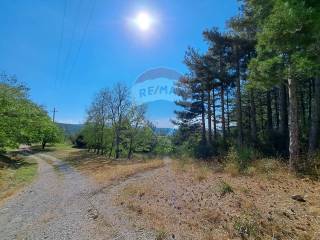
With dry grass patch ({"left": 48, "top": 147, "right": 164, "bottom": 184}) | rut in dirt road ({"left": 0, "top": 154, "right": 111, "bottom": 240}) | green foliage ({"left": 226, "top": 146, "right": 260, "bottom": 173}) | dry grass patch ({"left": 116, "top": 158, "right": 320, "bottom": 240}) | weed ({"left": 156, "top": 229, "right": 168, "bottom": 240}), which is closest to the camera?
dry grass patch ({"left": 116, "top": 158, "right": 320, "bottom": 240})

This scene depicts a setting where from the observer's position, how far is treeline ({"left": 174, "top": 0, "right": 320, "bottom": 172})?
8211mm

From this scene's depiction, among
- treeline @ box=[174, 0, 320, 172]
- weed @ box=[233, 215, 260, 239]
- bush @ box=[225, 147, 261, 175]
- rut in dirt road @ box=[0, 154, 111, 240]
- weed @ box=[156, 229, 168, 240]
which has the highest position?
treeline @ box=[174, 0, 320, 172]

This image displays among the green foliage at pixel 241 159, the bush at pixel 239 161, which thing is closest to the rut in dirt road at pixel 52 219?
the bush at pixel 239 161

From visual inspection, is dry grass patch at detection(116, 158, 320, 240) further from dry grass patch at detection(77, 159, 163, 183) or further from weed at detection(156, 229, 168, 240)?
dry grass patch at detection(77, 159, 163, 183)

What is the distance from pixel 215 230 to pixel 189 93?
26.8 meters

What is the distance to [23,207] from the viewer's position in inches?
406

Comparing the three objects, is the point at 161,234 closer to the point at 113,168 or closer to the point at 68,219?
the point at 68,219

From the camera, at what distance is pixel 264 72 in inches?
399

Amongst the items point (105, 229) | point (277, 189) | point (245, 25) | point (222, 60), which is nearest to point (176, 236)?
point (105, 229)

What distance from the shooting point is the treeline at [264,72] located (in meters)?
8.21

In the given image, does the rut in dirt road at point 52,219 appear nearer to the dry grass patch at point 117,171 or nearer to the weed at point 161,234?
the weed at point 161,234

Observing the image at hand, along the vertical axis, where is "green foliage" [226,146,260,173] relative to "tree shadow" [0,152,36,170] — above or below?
above

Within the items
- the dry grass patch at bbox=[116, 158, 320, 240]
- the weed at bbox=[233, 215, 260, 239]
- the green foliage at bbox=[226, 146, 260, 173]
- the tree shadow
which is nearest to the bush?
the green foliage at bbox=[226, 146, 260, 173]

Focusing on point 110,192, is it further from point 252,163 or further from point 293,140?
point 293,140
